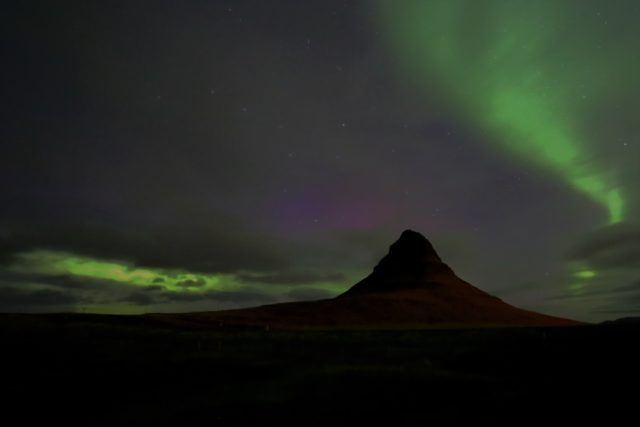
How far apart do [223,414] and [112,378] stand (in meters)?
10.1

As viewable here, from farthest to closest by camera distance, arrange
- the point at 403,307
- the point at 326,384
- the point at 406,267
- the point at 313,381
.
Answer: the point at 406,267 < the point at 403,307 < the point at 313,381 < the point at 326,384

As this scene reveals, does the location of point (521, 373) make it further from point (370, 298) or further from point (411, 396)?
point (370, 298)

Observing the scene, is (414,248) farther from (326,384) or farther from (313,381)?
(326,384)

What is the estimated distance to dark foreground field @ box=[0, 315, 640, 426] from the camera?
15836 mm

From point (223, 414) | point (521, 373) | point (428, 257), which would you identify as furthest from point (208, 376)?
point (428, 257)

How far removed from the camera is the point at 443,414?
15938mm

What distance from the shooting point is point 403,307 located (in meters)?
99.2

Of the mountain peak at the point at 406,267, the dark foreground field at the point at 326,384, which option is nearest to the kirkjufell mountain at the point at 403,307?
the mountain peak at the point at 406,267

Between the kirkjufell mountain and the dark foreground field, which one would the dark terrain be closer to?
the dark foreground field

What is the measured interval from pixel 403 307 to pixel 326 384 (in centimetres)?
8134

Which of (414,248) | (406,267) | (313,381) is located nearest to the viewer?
(313,381)

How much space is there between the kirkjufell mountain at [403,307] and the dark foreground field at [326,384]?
118 ft

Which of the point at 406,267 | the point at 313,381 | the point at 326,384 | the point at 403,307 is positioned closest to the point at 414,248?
the point at 406,267

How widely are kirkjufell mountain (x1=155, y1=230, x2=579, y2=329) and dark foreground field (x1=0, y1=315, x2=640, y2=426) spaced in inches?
1411
